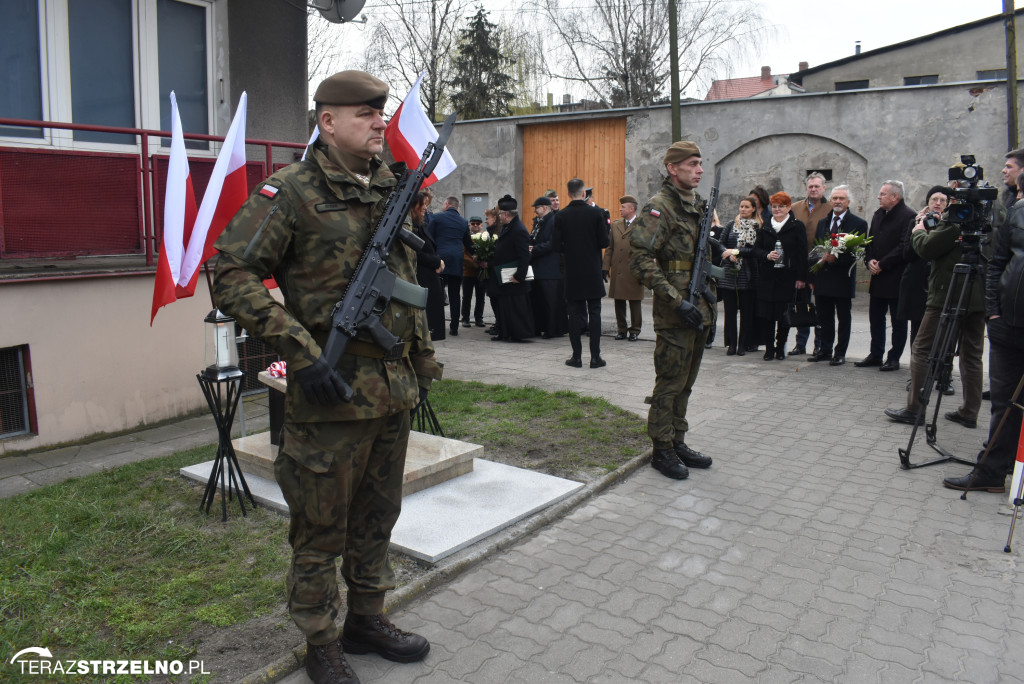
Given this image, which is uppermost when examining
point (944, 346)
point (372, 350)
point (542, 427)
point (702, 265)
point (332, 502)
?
point (702, 265)

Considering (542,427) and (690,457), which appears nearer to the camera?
(690,457)

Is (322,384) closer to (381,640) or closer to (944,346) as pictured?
(381,640)

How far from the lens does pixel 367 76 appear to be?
2.88m

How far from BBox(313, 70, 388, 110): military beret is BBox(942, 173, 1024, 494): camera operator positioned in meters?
4.21

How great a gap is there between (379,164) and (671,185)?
2.84 m

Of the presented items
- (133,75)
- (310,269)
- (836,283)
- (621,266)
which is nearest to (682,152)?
(310,269)

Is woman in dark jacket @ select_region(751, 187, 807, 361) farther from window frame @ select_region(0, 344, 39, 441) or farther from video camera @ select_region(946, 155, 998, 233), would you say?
window frame @ select_region(0, 344, 39, 441)

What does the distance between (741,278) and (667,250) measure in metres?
4.85

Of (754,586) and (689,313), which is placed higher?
(689,313)

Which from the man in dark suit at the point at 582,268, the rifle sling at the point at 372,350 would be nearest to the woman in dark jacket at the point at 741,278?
the man in dark suit at the point at 582,268

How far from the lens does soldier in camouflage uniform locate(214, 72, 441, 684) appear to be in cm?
263

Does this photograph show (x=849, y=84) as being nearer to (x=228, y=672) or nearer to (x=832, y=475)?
(x=832, y=475)

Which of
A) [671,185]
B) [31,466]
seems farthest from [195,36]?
[671,185]

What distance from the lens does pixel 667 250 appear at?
534cm
